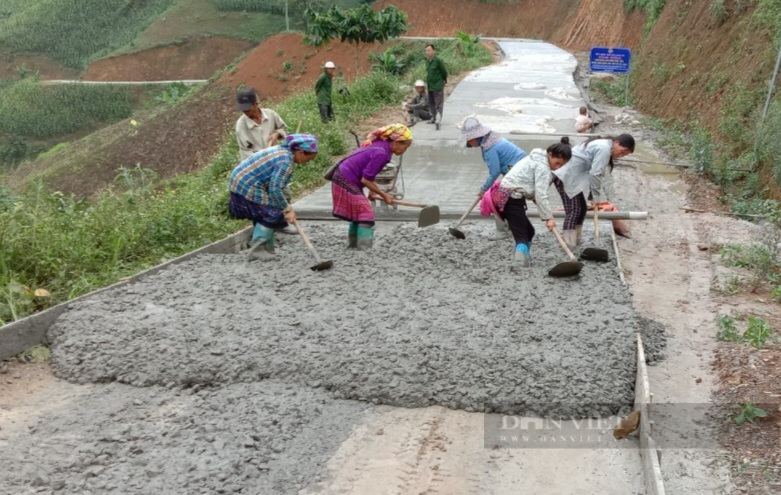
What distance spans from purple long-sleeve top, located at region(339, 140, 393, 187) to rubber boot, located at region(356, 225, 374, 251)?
46 cm

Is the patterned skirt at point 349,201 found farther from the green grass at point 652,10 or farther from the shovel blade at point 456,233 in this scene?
the green grass at point 652,10

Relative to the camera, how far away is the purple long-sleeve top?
21.0ft

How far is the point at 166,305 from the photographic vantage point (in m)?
5.43

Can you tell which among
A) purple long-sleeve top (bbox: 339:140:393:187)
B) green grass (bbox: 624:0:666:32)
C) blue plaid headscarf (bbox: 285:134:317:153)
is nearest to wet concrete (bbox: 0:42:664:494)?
purple long-sleeve top (bbox: 339:140:393:187)

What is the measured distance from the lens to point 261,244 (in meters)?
6.49

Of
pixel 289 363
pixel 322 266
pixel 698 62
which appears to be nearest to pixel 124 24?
pixel 698 62

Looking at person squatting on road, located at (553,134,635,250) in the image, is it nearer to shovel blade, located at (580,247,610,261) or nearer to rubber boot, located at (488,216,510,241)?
shovel blade, located at (580,247,610,261)

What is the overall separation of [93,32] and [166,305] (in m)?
53.5

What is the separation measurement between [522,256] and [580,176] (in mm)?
1046

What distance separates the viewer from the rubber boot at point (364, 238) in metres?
6.72

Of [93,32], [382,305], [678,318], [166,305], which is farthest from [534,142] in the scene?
[93,32]

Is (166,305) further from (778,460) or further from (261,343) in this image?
(778,460)

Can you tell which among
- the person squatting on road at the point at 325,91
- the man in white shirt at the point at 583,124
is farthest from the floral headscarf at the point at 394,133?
the person squatting on road at the point at 325,91

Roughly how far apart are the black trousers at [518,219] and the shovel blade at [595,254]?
0.54 metres
